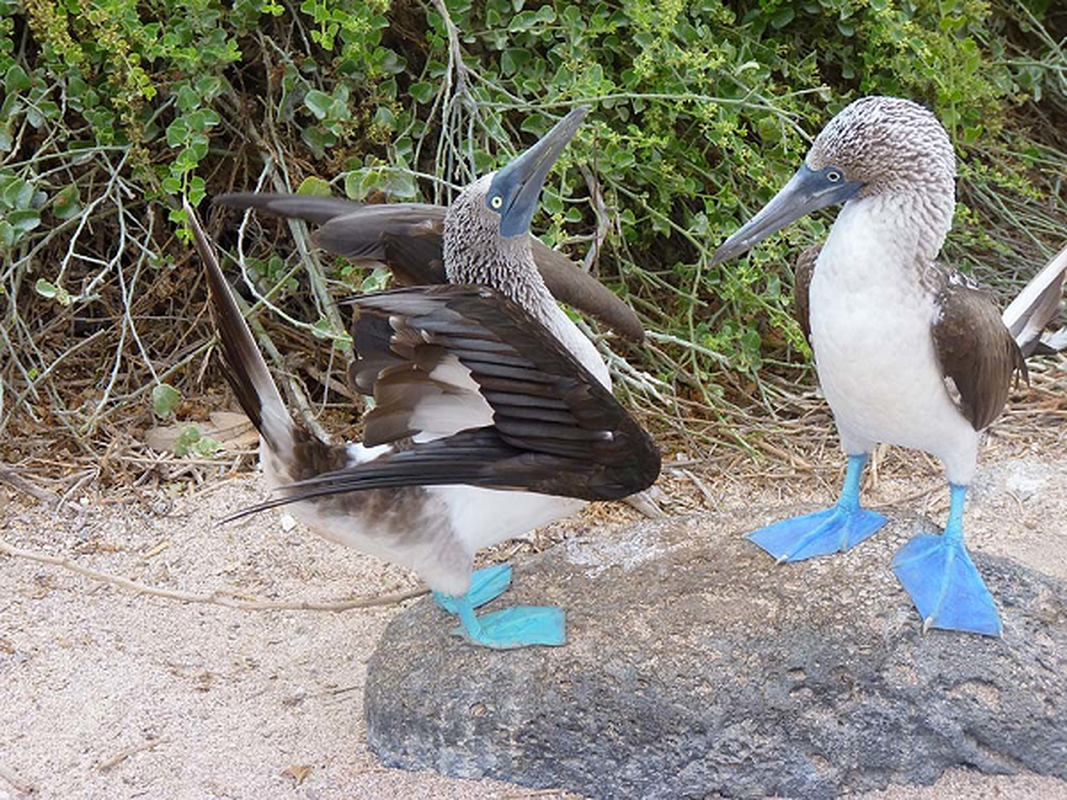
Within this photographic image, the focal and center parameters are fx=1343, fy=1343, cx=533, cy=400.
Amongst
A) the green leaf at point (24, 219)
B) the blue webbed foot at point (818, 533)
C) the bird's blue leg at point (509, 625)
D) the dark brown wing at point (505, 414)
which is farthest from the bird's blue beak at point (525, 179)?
the green leaf at point (24, 219)

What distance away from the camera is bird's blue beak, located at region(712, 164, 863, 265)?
2.71 meters

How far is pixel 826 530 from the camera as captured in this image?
9.99ft

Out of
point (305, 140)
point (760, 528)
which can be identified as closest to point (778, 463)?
point (760, 528)

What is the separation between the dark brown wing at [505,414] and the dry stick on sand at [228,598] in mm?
938

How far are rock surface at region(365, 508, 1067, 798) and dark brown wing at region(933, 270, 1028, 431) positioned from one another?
43cm

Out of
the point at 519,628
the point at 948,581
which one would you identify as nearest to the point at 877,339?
the point at 948,581

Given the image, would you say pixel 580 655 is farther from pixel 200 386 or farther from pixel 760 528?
pixel 200 386

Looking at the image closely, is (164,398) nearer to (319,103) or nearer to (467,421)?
(319,103)

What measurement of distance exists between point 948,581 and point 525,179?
1216 mm

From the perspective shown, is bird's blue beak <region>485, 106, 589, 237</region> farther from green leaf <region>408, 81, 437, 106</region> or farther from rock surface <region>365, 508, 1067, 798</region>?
green leaf <region>408, 81, 437, 106</region>

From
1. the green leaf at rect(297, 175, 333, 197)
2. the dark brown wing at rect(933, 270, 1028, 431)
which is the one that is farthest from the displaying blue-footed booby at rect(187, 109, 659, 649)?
the green leaf at rect(297, 175, 333, 197)

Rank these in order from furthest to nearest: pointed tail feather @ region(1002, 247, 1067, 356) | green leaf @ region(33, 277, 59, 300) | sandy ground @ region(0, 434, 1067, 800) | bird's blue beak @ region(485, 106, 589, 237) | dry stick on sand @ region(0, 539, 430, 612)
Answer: green leaf @ region(33, 277, 59, 300)
dry stick on sand @ region(0, 539, 430, 612)
pointed tail feather @ region(1002, 247, 1067, 356)
sandy ground @ region(0, 434, 1067, 800)
bird's blue beak @ region(485, 106, 589, 237)

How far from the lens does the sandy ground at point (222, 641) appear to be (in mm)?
2805

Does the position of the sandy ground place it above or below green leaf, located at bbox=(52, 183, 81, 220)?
below
